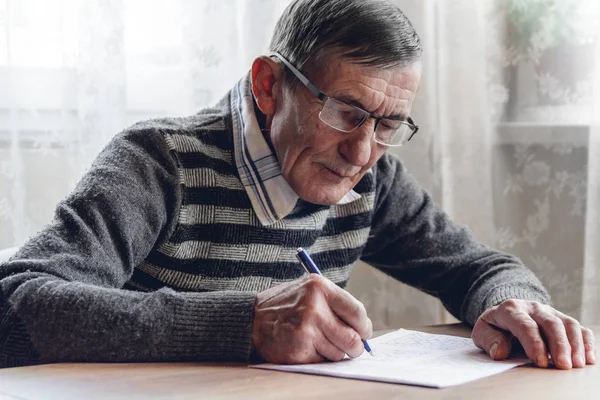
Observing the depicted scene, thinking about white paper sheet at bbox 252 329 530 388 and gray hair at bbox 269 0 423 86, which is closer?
white paper sheet at bbox 252 329 530 388

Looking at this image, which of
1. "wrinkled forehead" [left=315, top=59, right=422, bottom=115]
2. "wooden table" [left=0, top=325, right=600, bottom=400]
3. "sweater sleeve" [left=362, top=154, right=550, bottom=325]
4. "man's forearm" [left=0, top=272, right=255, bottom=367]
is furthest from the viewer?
"sweater sleeve" [left=362, top=154, right=550, bottom=325]

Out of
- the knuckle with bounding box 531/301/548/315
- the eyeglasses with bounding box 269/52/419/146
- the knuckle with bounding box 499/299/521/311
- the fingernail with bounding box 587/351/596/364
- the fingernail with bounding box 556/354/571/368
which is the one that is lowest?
the fingernail with bounding box 587/351/596/364

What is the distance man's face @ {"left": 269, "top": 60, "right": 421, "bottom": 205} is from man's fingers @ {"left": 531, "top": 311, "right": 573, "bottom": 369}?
1.43 feet

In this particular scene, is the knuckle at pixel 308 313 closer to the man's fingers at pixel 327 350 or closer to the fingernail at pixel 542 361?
the man's fingers at pixel 327 350

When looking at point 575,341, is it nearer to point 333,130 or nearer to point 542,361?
point 542,361

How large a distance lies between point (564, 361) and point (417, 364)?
229 mm

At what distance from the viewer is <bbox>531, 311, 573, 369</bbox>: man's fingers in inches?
47.9

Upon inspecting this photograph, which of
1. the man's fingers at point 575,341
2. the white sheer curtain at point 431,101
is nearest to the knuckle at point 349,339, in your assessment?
the man's fingers at point 575,341

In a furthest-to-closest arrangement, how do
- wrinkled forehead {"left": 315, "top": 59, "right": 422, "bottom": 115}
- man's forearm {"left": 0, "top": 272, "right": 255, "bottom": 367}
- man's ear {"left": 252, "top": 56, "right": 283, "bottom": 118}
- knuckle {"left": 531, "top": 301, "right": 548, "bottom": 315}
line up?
man's ear {"left": 252, "top": 56, "right": 283, "bottom": 118}, wrinkled forehead {"left": 315, "top": 59, "right": 422, "bottom": 115}, knuckle {"left": 531, "top": 301, "right": 548, "bottom": 315}, man's forearm {"left": 0, "top": 272, "right": 255, "bottom": 367}

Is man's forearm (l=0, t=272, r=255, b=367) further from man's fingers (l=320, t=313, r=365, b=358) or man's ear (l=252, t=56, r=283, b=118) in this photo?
man's ear (l=252, t=56, r=283, b=118)

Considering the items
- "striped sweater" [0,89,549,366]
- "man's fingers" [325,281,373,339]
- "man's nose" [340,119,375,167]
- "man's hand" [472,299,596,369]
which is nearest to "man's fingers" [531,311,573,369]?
"man's hand" [472,299,596,369]

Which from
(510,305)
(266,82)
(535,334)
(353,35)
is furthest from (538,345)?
(266,82)

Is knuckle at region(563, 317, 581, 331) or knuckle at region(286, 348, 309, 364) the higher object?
knuckle at region(286, 348, 309, 364)

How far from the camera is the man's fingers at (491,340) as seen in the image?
127 cm
